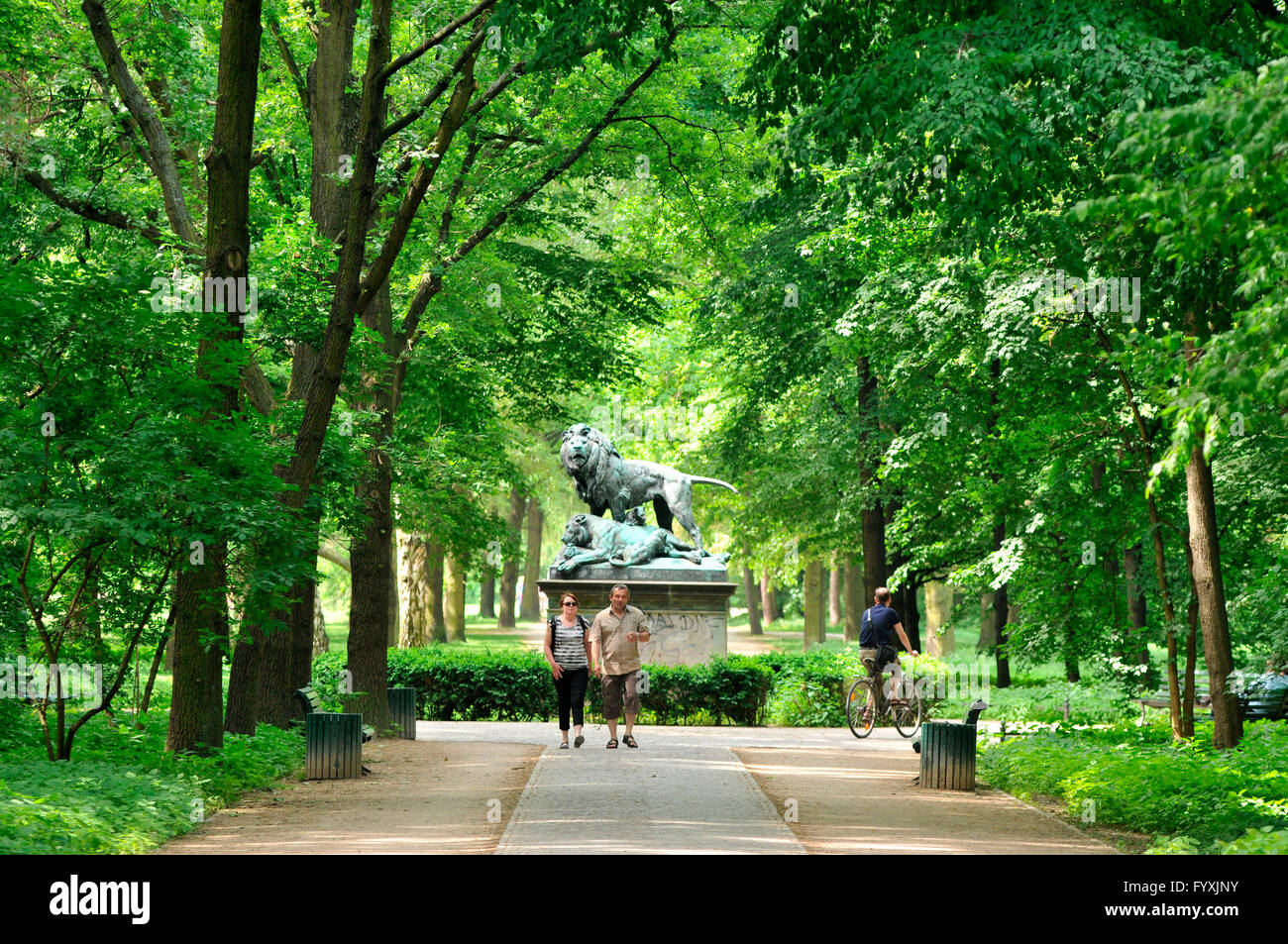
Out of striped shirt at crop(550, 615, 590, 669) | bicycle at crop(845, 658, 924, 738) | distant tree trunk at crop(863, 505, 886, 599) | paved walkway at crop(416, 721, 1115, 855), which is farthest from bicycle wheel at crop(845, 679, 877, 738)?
distant tree trunk at crop(863, 505, 886, 599)

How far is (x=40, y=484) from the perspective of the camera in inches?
395

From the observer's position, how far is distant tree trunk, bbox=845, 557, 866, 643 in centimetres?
3897

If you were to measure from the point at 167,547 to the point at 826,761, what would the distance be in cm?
745

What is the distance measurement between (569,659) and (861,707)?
509 centimetres

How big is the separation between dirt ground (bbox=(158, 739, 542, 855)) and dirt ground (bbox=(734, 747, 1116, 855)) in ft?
7.60

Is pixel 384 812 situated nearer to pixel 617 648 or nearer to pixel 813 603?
pixel 617 648

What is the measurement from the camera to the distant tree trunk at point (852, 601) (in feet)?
128

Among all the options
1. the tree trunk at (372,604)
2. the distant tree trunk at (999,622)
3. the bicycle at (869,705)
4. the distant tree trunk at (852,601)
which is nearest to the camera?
the tree trunk at (372,604)

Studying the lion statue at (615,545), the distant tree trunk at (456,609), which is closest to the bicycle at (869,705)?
the lion statue at (615,545)

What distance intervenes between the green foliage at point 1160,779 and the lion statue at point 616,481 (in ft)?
26.4

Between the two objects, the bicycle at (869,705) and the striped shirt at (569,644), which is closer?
the striped shirt at (569,644)

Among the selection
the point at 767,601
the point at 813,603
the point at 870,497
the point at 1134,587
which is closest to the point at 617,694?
the point at 1134,587

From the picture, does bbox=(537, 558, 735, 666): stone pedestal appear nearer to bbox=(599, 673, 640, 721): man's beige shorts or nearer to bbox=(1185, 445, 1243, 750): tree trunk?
bbox=(599, 673, 640, 721): man's beige shorts

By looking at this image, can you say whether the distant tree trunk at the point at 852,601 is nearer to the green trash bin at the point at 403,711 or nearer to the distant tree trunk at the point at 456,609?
the distant tree trunk at the point at 456,609
